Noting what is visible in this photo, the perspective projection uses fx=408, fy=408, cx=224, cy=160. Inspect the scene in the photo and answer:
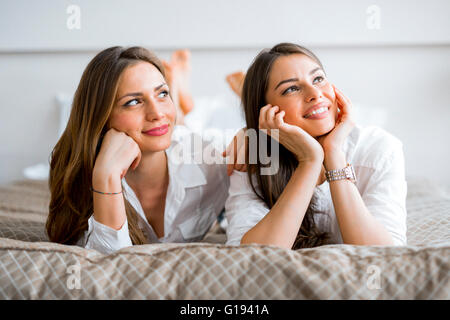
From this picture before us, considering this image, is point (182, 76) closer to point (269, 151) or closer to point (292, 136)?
point (269, 151)

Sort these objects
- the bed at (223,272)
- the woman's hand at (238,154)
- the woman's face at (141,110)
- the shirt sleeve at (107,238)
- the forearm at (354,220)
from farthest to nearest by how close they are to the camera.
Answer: the woman's hand at (238,154)
the woman's face at (141,110)
the shirt sleeve at (107,238)
the forearm at (354,220)
the bed at (223,272)

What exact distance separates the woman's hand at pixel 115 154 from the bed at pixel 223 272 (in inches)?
11.4

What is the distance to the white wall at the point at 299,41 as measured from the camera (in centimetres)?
266

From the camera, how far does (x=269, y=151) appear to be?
4.13ft

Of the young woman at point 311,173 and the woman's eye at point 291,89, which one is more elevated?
the woman's eye at point 291,89

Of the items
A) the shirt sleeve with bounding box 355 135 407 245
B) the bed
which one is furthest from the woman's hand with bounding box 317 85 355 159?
the bed

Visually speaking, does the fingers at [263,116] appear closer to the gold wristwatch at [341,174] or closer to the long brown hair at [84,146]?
the gold wristwatch at [341,174]

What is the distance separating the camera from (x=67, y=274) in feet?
2.44

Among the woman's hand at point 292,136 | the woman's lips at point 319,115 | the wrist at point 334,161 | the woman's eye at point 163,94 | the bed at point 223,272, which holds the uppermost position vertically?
the woman's eye at point 163,94

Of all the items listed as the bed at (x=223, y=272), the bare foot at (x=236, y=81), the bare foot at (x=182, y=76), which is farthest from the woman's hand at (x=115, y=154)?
the bare foot at (x=182, y=76)

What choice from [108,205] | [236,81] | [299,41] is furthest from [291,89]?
[299,41]

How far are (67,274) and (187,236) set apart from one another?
0.61 m

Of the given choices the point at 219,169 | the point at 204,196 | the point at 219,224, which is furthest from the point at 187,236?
the point at 219,224

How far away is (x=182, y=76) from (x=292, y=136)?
1552mm
